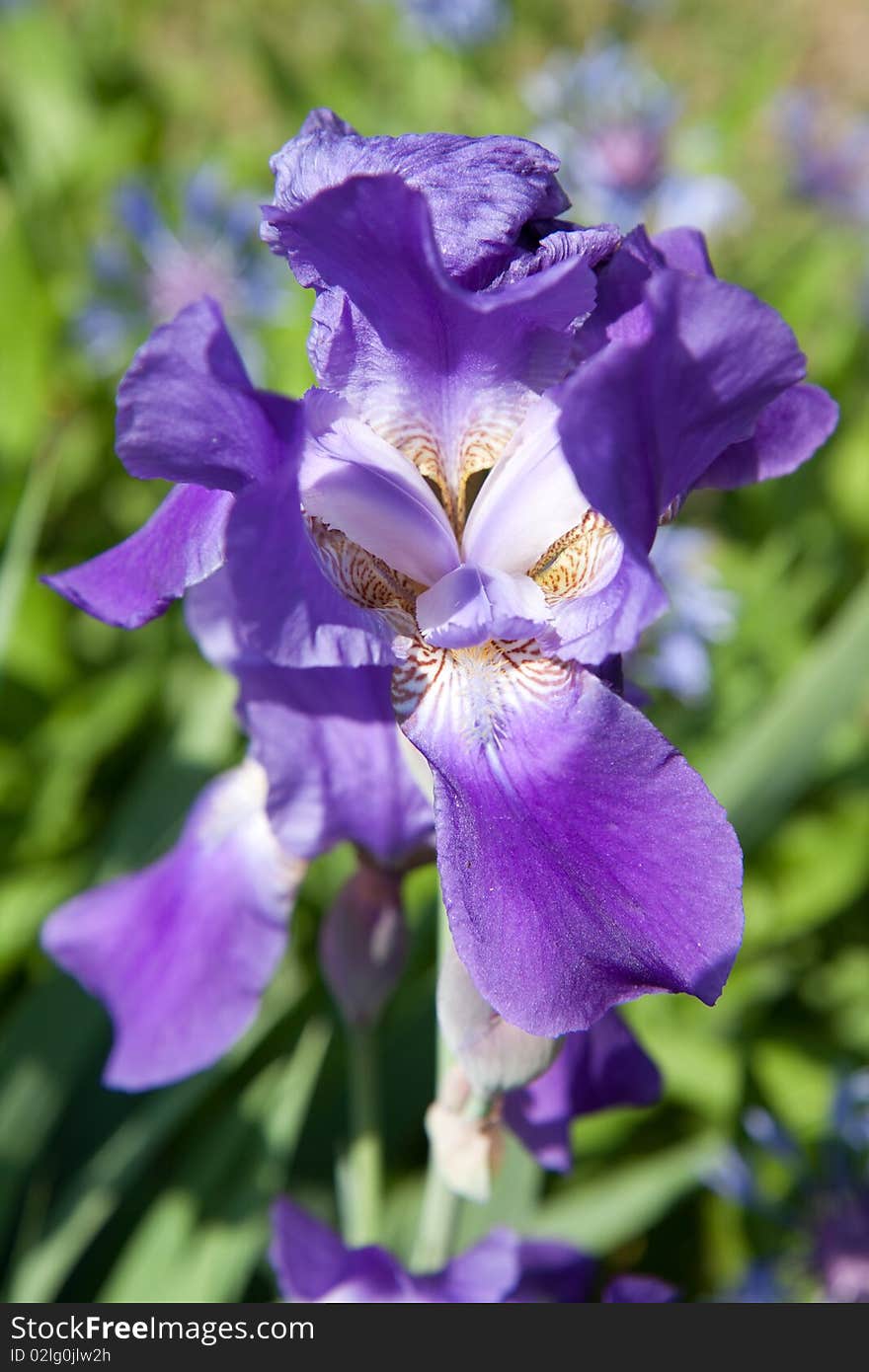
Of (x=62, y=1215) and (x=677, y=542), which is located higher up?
(x=677, y=542)

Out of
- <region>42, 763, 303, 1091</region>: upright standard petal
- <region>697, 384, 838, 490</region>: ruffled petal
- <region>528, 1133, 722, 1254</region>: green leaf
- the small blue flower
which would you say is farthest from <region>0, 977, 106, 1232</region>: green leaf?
the small blue flower

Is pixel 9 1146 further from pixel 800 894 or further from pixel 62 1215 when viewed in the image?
pixel 800 894

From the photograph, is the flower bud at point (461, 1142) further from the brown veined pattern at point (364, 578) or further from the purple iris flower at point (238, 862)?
the brown veined pattern at point (364, 578)

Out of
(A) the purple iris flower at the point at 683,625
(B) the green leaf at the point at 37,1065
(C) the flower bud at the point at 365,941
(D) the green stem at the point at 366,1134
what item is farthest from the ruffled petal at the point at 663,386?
(A) the purple iris flower at the point at 683,625

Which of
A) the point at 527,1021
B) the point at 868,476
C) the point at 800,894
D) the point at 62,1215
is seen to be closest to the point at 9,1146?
the point at 62,1215

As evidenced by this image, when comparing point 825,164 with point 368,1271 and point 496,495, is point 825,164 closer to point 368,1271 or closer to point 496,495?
point 496,495

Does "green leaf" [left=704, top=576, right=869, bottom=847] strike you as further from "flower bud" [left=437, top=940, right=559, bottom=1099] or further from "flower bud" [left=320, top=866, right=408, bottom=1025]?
"flower bud" [left=437, top=940, right=559, bottom=1099]

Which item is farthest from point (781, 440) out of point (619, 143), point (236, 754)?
point (619, 143)
